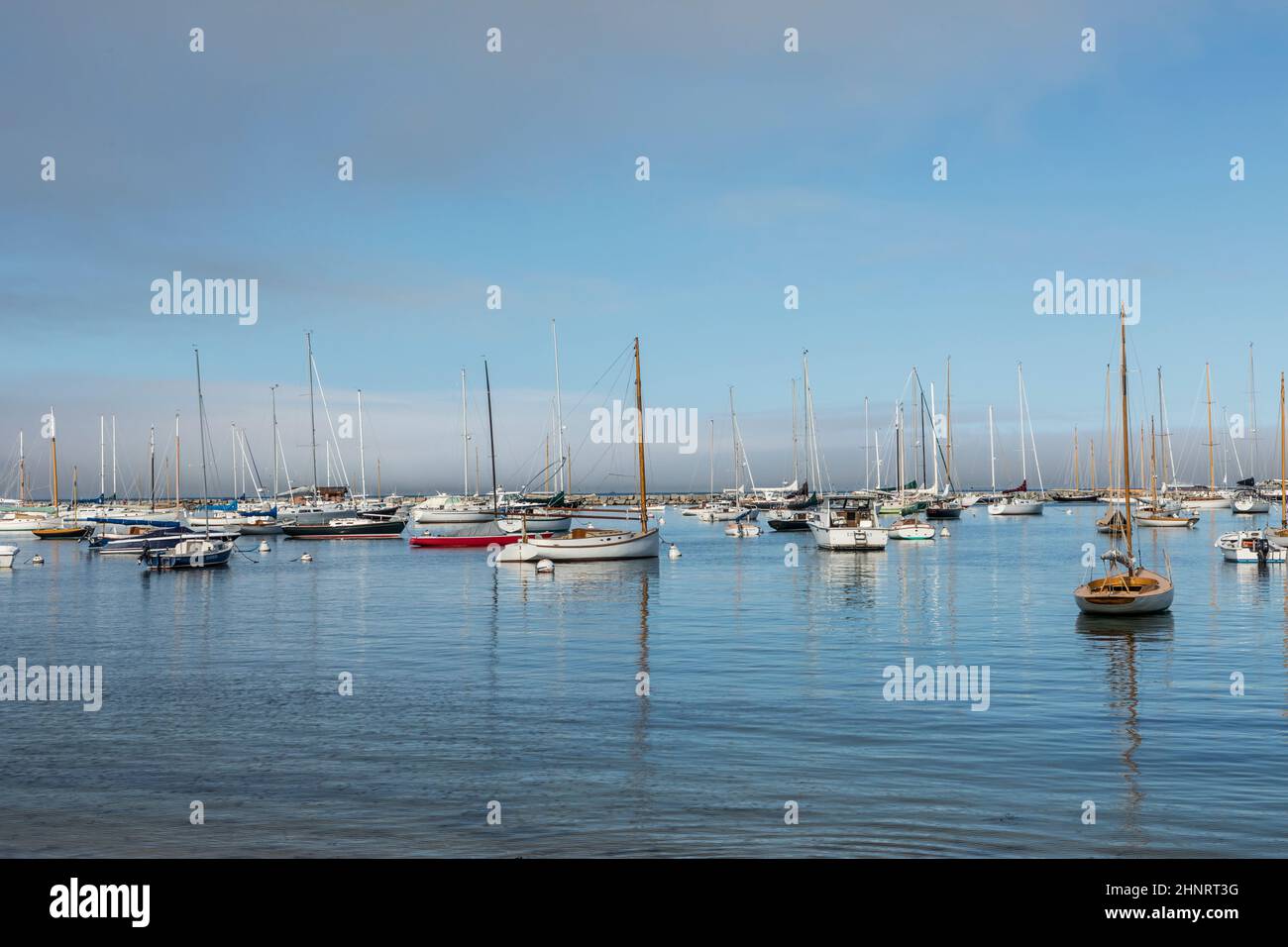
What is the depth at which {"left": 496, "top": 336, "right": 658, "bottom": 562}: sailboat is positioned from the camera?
71.4m

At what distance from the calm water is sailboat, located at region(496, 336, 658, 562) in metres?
23.2

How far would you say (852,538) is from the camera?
84.1m

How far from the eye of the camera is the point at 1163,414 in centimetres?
14975

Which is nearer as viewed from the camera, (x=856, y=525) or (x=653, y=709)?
(x=653, y=709)

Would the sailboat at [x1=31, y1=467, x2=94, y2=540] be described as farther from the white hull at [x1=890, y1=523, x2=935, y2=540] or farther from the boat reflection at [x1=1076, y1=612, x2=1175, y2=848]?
the boat reflection at [x1=1076, y1=612, x2=1175, y2=848]

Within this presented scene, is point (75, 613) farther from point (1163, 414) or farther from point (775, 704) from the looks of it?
point (1163, 414)

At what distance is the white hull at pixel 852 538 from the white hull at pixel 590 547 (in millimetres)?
18131

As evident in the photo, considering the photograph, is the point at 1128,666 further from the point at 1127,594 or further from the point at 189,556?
the point at 189,556

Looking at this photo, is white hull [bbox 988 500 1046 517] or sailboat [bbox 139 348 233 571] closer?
sailboat [bbox 139 348 233 571]

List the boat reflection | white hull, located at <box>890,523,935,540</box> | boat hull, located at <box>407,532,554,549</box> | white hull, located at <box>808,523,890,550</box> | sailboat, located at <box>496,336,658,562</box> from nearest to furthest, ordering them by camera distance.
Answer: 1. the boat reflection
2. sailboat, located at <box>496,336,658,562</box>
3. white hull, located at <box>808,523,890,550</box>
4. boat hull, located at <box>407,532,554,549</box>
5. white hull, located at <box>890,523,935,540</box>

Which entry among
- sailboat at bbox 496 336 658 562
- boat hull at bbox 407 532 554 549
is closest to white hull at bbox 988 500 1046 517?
boat hull at bbox 407 532 554 549
